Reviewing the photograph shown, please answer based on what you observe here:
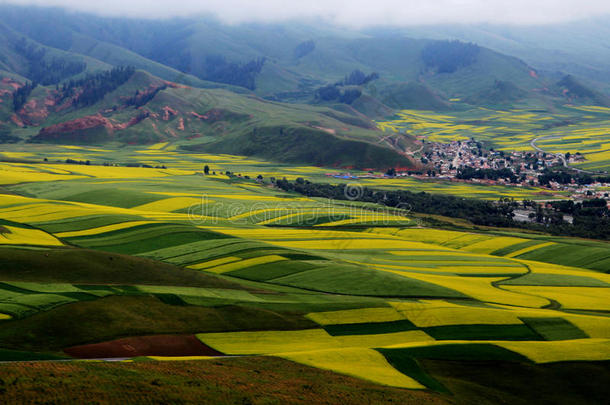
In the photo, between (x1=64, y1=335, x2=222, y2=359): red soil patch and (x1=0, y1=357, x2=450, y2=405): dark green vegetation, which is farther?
(x1=64, y1=335, x2=222, y2=359): red soil patch

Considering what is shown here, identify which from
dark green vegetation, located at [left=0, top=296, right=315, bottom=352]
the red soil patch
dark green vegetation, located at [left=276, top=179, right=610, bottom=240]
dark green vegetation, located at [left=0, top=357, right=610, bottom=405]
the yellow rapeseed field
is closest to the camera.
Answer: dark green vegetation, located at [left=0, top=357, right=610, bottom=405]

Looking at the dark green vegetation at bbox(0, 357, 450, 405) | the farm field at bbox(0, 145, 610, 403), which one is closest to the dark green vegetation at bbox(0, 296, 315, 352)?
the farm field at bbox(0, 145, 610, 403)

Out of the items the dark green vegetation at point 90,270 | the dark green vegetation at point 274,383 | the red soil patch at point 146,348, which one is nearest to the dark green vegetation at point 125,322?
the red soil patch at point 146,348

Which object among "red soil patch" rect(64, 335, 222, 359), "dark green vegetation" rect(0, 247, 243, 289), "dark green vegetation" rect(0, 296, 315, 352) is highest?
"dark green vegetation" rect(0, 247, 243, 289)

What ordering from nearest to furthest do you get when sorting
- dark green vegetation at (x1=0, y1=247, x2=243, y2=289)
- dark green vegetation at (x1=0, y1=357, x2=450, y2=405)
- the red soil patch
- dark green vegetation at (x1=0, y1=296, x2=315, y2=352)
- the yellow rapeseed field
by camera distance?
dark green vegetation at (x1=0, y1=357, x2=450, y2=405) < the yellow rapeseed field < the red soil patch < dark green vegetation at (x1=0, y1=296, x2=315, y2=352) < dark green vegetation at (x1=0, y1=247, x2=243, y2=289)

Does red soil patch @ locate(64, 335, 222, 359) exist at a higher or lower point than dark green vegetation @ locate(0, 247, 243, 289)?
lower

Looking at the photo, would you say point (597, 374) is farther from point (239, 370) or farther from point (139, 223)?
point (139, 223)

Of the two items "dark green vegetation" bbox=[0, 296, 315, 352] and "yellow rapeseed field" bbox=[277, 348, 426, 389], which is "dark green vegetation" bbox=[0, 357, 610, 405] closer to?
"yellow rapeseed field" bbox=[277, 348, 426, 389]
